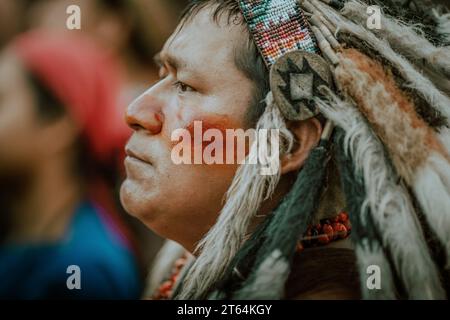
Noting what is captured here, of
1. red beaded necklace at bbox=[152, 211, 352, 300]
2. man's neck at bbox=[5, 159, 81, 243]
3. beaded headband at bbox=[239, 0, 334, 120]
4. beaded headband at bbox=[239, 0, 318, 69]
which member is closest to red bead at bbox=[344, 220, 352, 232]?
red beaded necklace at bbox=[152, 211, 352, 300]

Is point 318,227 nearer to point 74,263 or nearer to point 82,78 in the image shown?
point 74,263

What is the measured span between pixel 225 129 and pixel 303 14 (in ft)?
1.32

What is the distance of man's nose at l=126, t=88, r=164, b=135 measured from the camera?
1.86 metres

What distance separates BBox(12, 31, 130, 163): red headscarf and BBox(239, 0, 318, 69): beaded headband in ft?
1.56

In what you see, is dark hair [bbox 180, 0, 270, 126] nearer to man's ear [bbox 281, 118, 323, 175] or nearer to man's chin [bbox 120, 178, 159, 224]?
man's ear [bbox 281, 118, 323, 175]

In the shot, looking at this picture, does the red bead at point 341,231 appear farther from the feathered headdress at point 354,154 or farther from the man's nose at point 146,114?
the man's nose at point 146,114

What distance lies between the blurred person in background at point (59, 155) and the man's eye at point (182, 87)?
0.22m

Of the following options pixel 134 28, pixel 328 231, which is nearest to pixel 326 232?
pixel 328 231

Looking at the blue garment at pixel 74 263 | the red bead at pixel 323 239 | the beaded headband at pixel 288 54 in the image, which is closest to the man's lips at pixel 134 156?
the blue garment at pixel 74 263

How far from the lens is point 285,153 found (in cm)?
180

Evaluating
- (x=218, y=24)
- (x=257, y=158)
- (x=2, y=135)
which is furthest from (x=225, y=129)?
(x=2, y=135)

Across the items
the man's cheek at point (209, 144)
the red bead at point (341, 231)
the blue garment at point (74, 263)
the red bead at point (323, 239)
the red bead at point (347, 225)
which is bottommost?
the blue garment at point (74, 263)

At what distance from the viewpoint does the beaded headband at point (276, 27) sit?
5.84 feet

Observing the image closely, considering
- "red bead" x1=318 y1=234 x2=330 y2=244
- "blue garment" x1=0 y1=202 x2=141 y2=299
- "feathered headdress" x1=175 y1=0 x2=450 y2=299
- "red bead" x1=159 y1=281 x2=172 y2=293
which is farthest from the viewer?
"red bead" x1=159 y1=281 x2=172 y2=293
